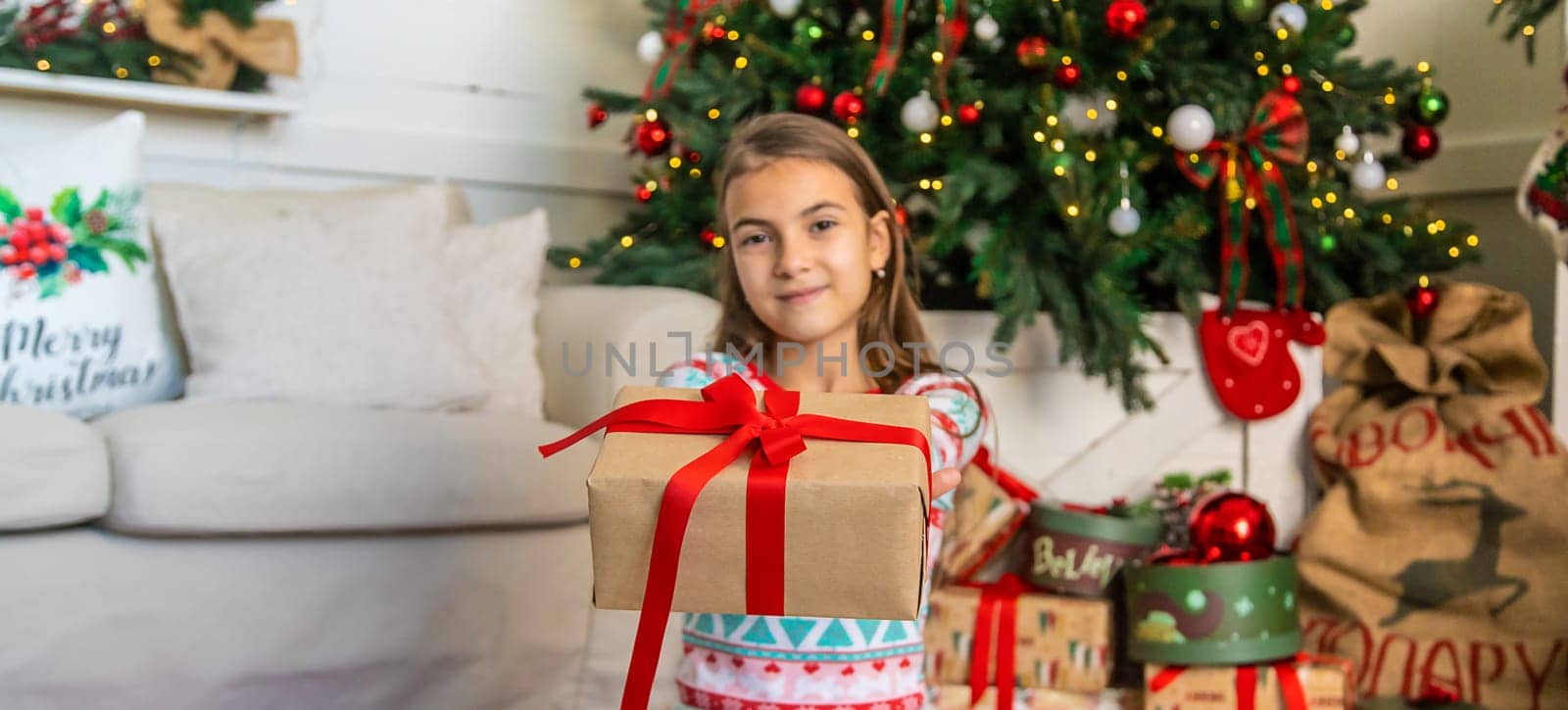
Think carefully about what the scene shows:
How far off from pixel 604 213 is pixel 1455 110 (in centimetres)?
172

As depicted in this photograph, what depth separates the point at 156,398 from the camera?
180 cm

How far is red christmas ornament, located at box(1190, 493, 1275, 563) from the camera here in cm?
167

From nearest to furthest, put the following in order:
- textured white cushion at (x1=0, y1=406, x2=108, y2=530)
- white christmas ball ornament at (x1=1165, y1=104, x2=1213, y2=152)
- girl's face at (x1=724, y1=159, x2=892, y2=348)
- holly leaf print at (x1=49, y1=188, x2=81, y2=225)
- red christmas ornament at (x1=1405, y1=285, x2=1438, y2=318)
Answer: girl's face at (x1=724, y1=159, x2=892, y2=348)
textured white cushion at (x1=0, y1=406, x2=108, y2=530)
holly leaf print at (x1=49, y1=188, x2=81, y2=225)
white christmas ball ornament at (x1=1165, y1=104, x2=1213, y2=152)
red christmas ornament at (x1=1405, y1=285, x2=1438, y2=318)

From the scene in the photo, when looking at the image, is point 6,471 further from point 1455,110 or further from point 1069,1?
point 1455,110

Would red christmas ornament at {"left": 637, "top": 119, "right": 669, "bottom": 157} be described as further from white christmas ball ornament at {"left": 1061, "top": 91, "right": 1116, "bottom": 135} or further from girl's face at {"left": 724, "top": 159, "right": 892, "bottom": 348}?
girl's face at {"left": 724, "top": 159, "right": 892, "bottom": 348}

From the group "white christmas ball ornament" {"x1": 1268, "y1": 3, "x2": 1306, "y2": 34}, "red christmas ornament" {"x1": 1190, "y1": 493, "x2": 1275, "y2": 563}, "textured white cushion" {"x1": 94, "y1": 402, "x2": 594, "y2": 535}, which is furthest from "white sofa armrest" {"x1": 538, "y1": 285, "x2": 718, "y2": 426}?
"white christmas ball ornament" {"x1": 1268, "y1": 3, "x2": 1306, "y2": 34}

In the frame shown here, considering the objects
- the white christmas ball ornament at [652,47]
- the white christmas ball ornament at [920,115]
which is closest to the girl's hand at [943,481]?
the white christmas ball ornament at [920,115]

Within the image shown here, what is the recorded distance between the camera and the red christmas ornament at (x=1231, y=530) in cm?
167

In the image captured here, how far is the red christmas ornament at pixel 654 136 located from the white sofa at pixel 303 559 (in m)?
0.39

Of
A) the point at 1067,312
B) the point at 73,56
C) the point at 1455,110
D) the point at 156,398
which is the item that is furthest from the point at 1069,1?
the point at 73,56

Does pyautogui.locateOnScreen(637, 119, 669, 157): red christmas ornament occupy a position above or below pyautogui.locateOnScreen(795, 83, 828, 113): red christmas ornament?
below

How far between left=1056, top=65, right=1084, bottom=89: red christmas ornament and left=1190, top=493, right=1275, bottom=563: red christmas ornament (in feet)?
2.04

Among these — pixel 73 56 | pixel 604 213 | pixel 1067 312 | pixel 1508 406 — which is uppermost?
pixel 73 56

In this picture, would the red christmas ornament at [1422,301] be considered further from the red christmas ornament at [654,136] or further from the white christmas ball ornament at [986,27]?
the red christmas ornament at [654,136]
